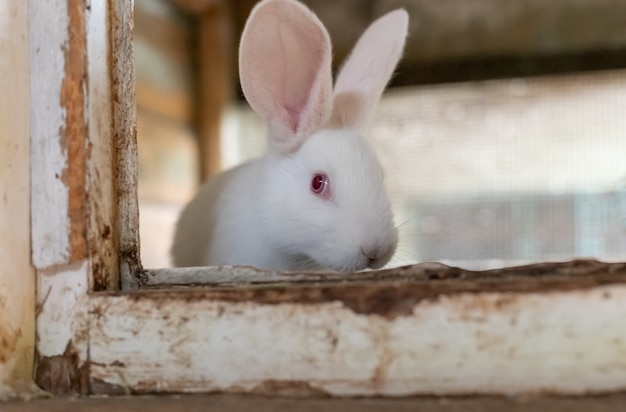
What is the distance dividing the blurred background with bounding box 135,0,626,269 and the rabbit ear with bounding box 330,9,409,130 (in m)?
1.02

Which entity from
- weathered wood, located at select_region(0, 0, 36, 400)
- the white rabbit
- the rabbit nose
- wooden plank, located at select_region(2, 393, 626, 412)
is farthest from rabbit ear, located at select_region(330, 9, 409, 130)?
wooden plank, located at select_region(2, 393, 626, 412)

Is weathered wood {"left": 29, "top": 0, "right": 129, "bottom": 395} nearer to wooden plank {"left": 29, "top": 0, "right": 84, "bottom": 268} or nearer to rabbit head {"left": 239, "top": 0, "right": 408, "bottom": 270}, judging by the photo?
wooden plank {"left": 29, "top": 0, "right": 84, "bottom": 268}

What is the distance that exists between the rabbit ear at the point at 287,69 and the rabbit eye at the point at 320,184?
0.12 meters

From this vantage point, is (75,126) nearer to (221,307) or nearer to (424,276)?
(221,307)

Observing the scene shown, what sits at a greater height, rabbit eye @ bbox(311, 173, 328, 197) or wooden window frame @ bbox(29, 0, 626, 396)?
rabbit eye @ bbox(311, 173, 328, 197)

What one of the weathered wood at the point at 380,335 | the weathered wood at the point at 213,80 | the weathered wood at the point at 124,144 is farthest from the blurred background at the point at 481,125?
the weathered wood at the point at 380,335

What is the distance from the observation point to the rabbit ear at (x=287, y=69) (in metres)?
1.30

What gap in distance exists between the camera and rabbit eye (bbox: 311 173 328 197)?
142 centimetres

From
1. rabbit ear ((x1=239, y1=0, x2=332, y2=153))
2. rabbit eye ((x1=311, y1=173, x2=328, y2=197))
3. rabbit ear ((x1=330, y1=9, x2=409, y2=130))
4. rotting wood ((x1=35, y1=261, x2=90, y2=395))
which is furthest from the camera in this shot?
rabbit ear ((x1=330, y1=9, x2=409, y2=130))

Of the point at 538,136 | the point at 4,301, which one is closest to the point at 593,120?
the point at 538,136

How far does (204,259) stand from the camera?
5.54 ft

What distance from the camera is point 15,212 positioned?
A: 3.06 ft

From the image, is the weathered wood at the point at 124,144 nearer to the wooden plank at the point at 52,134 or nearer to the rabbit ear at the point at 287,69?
the wooden plank at the point at 52,134

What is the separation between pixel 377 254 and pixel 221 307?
0.54 meters
